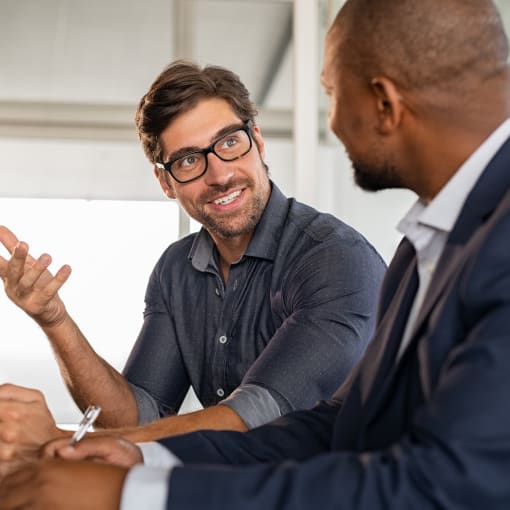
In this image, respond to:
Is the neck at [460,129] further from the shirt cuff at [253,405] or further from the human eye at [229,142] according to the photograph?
the human eye at [229,142]

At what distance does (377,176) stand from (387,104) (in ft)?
0.40

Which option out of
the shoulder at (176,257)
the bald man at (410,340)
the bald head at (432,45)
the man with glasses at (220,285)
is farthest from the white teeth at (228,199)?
the bald head at (432,45)

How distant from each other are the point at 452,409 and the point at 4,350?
144 inches

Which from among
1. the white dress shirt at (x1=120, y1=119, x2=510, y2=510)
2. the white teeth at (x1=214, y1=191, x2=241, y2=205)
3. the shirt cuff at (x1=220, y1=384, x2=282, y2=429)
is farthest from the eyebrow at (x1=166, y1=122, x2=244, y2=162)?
the white dress shirt at (x1=120, y1=119, x2=510, y2=510)

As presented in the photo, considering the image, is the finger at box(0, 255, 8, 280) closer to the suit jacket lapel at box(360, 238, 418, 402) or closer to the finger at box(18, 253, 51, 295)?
the finger at box(18, 253, 51, 295)

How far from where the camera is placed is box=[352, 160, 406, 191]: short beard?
55.3 inches

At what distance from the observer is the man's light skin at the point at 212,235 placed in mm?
2246

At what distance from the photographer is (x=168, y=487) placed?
42.3 inches

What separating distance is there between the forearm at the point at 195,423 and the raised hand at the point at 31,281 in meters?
0.46

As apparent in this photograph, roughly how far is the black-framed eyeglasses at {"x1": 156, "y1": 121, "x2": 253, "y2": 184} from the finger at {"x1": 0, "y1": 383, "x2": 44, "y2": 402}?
3.40ft

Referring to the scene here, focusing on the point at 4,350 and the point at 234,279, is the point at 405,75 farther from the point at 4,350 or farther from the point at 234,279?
the point at 4,350

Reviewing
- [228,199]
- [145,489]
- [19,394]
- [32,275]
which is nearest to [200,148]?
[228,199]

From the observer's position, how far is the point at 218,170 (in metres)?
2.59

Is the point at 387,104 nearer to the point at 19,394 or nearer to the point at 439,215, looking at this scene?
the point at 439,215
